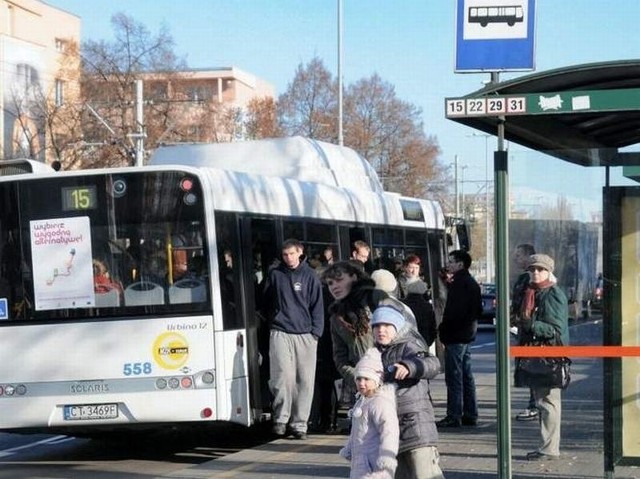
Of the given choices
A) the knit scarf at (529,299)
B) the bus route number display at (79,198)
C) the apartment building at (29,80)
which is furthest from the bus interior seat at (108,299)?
the apartment building at (29,80)

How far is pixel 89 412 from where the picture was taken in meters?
11.0

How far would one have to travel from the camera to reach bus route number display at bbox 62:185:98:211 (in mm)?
11141

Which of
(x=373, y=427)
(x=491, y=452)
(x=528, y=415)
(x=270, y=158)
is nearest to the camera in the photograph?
(x=373, y=427)

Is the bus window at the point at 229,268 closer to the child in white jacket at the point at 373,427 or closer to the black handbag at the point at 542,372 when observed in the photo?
the black handbag at the point at 542,372

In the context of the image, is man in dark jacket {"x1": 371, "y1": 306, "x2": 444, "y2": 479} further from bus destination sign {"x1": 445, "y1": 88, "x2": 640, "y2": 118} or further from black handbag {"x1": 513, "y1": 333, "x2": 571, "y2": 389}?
black handbag {"x1": 513, "y1": 333, "x2": 571, "y2": 389}

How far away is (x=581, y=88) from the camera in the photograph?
723 centimetres

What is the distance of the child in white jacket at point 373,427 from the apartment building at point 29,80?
49.6 metres

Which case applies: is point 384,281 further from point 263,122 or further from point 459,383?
point 263,122

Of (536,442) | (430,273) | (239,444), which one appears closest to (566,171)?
(536,442)

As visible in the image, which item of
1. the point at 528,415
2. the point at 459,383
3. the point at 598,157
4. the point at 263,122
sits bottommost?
the point at 528,415

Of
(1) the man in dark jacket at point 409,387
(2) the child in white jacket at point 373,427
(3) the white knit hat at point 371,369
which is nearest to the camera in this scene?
(2) the child in white jacket at point 373,427

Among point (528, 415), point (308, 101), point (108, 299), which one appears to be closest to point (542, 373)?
point (528, 415)

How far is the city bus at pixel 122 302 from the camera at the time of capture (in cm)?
1083

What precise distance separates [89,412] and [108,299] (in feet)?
3.38
